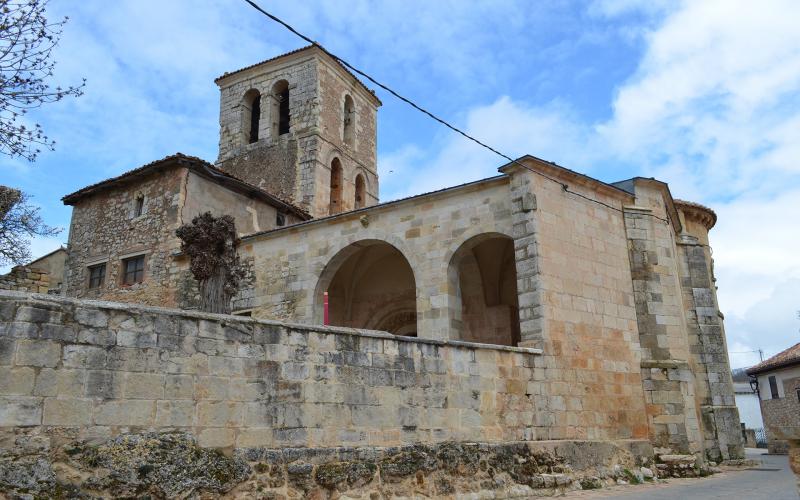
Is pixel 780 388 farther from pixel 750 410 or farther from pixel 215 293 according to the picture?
pixel 215 293

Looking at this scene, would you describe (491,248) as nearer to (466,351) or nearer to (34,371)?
(466,351)

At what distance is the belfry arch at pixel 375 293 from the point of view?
15.4 m

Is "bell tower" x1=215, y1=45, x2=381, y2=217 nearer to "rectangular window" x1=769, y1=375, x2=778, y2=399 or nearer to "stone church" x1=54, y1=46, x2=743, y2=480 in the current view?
"stone church" x1=54, y1=46, x2=743, y2=480

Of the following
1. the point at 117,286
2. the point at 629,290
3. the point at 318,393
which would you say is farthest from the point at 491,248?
the point at 117,286

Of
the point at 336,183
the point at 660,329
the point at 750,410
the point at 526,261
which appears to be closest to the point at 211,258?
the point at 526,261

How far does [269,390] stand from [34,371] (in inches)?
87.1

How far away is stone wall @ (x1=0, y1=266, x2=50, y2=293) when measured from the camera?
43.8ft

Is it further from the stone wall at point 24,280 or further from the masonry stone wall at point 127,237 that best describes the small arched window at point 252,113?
the stone wall at point 24,280

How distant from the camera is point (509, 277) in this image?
1464cm

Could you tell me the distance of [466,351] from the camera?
28.6 feet

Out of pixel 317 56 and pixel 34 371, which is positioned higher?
pixel 317 56

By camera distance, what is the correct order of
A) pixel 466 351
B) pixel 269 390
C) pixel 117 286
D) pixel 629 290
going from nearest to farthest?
pixel 269 390 < pixel 466 351 < pixel 629 290 < pixel 117 286

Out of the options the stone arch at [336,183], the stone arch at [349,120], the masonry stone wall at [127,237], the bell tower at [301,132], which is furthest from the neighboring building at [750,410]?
the masonry stone wall at [127,237]

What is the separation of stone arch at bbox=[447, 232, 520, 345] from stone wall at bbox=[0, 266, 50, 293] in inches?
361
